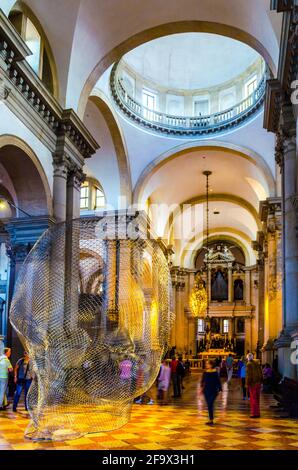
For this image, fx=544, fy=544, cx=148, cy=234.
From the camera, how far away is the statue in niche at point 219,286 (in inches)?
1732

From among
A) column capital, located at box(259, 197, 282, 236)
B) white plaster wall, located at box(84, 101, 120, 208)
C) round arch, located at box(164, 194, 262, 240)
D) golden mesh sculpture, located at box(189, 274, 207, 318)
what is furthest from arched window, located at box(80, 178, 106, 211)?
column capital, located at box(259, 197, 282, 236)

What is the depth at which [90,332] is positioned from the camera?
35.9ft

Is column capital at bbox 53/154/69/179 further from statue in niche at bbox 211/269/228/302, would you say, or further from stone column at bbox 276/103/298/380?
statue in niche at bbox 211/269/228/302

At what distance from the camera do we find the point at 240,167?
28.4 metres

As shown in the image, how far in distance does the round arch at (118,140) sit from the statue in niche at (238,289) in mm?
20975

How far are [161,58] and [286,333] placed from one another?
17.9m

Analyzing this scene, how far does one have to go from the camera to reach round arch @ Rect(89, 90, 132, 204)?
22.0 meters

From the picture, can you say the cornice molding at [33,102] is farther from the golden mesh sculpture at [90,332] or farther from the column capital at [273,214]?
the column capital at [273,214]

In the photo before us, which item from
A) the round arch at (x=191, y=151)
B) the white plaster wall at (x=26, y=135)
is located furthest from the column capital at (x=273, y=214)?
the white plaster wall at (x=26, y=135)

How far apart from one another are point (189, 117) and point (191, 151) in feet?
5.92

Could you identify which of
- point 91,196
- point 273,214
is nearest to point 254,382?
point 273,214

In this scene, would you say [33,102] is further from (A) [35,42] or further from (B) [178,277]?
(B) [178,277]

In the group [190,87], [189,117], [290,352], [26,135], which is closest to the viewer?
[290,352]
